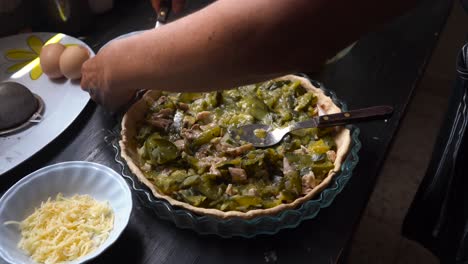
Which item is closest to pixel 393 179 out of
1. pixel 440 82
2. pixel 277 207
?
pixel 440 82

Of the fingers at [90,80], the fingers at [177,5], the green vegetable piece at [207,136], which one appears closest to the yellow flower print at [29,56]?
the fingers at [90,80]

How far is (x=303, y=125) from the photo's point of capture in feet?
3.38

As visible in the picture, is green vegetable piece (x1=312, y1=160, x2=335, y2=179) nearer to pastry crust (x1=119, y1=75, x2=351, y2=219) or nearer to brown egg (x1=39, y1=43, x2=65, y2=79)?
pastry crust (x1=119, y1=75, x2=351, y2=219)

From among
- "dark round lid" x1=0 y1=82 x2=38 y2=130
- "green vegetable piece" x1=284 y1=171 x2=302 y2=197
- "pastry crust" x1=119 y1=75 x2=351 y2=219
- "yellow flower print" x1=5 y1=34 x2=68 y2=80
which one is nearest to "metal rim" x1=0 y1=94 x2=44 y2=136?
"dark round lid" x1=0 y1=82 x2=38 y2=130

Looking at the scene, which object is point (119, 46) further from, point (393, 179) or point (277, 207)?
point (393, 179)

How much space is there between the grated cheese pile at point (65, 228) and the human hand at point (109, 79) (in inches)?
9.6

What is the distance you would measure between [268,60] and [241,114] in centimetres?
39

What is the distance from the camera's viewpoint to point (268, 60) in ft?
2.38

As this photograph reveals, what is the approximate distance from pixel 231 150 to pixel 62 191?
353 millimetres

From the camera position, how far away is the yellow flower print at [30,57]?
52.1 inches

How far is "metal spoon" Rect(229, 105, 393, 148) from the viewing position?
98 centimetres

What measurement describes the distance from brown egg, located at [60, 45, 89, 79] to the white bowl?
43 cm

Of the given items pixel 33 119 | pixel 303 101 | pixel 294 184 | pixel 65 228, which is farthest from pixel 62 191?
pixel 303 101

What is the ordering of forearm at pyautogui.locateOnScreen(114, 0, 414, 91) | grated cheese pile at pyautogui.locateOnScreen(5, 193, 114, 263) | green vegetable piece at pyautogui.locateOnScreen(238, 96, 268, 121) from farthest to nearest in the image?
green vegetable piece at pyautogui.locateOnScreen(238, 96, 268, 121) → grated cheese pile at pyautogui.locateOnScreen(5, 193, 114, 263) → forearm at pyautogui.locateOnScreen(114, 0, 414, 91)
